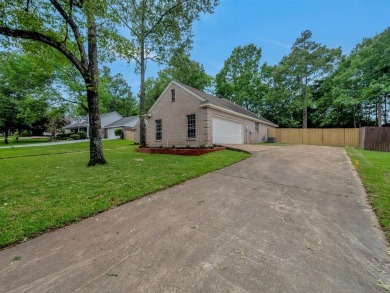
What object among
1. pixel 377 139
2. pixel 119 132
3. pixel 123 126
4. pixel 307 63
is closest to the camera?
pixel 377 139

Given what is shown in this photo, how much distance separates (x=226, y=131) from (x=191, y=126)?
2828 mm

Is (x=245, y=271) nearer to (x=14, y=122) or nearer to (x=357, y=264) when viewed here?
(x=357, y=264)

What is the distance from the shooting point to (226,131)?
47.0 ft

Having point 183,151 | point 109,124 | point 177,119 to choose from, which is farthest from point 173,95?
point 109,124

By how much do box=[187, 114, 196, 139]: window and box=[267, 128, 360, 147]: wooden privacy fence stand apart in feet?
45.7

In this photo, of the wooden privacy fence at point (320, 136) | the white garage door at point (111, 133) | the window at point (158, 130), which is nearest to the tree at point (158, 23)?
the window at point (158, 130)

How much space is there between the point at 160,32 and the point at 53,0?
8.68 metres

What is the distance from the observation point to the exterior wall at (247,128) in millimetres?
12438

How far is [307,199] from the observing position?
396 centimetres

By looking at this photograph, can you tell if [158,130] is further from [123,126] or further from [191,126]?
[123,126]

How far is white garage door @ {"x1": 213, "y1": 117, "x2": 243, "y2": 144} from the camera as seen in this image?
13109mm

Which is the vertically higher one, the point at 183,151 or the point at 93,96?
the point at 93,96

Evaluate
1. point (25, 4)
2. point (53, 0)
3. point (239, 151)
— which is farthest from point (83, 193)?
point (239, 151)

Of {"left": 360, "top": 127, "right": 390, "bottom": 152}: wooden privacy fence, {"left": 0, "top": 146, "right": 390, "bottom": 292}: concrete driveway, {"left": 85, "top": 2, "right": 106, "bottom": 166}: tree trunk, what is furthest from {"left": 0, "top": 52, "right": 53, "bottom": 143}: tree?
{"left": 360, "top": 127, "right": 390, "bottom": 152}: wooden privacy fence
